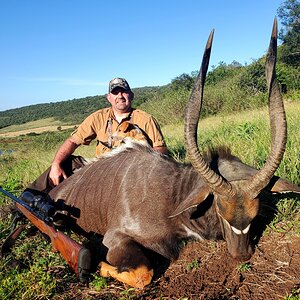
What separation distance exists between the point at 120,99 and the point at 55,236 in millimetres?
2448

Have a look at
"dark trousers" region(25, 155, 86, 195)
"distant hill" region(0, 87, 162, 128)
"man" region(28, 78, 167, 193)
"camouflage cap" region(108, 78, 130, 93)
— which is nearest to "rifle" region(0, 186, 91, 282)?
"dark trousers" region(25, 155, 86, 195)

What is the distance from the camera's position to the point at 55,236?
3.26 m

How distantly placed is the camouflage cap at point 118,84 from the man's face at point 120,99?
4 centimetres

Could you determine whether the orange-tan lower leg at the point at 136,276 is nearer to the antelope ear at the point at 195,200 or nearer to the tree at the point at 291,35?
the antelope ear at the point at 195,200

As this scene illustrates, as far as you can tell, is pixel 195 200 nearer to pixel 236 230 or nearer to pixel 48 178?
pixel 236 230

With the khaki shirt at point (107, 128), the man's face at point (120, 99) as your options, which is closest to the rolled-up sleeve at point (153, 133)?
the khaki shirt at point (107, 128)

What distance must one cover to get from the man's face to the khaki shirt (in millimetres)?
113

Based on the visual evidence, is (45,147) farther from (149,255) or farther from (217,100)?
(149,255)

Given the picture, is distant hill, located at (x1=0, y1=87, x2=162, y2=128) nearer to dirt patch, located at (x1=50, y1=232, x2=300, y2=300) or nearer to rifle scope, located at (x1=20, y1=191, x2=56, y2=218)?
rifle scope, located at (x1=20, y1=191, x2=56, y2=218)

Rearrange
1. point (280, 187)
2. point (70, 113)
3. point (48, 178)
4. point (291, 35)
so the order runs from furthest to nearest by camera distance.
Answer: point (70, 113)
point (291, 35)
point (48, 178)
point (280, 187)

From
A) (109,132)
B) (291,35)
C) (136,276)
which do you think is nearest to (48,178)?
(109,132)

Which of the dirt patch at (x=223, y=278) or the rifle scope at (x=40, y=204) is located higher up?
the rifle scope at (x=40, y=204)

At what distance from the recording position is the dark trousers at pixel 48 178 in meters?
4.80

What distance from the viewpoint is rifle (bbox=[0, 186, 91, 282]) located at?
2834 mm
